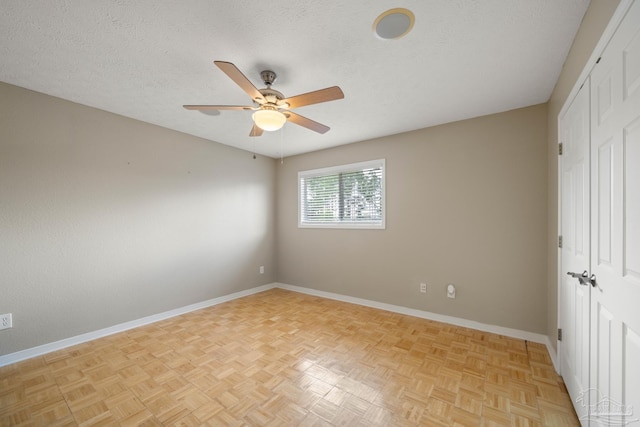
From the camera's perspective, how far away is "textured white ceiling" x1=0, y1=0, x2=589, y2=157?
145 centimetres

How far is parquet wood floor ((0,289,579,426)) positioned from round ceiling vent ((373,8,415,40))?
2.42 meters

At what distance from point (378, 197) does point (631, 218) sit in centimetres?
272

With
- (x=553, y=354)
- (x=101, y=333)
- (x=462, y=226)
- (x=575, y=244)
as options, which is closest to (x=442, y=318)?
(x=553, y=354)

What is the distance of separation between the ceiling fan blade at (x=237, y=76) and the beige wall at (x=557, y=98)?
1796 mm

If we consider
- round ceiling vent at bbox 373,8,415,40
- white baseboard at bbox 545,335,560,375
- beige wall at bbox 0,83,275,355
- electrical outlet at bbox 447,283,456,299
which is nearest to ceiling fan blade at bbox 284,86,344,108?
round ceiling vent at bbox 373,8,415,40

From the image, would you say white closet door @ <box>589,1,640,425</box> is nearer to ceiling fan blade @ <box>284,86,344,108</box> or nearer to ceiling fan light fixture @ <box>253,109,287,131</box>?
ceiling fan blade @ <box>284,86,344,108</box>

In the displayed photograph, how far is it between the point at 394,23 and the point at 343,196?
8.77ft

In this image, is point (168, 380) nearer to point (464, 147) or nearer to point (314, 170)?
point (314, 170)

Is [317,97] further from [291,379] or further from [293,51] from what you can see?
[291,379]

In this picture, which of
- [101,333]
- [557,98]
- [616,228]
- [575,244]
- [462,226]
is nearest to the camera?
[616,228]

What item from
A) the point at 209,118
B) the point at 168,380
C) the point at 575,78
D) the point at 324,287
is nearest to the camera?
the point at 575,78

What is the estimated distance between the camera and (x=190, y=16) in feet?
4.89

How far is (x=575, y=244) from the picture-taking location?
1631 millimetres

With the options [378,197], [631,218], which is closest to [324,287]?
[378,197]
